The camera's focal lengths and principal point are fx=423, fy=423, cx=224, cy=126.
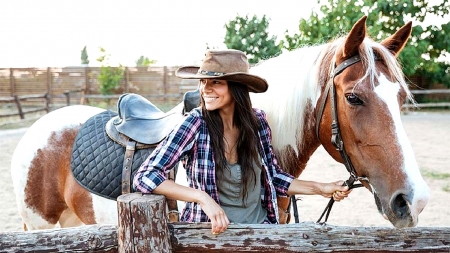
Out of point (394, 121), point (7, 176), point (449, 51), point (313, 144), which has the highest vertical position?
point (449, 51)

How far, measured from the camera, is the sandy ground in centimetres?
529

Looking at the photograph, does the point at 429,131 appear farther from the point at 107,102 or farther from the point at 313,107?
the point at 107,102

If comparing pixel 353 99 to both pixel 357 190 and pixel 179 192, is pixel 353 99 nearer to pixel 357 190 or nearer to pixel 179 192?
pixel 179 192

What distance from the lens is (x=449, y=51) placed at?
65.3ft

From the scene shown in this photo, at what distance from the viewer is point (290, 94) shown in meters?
2.17

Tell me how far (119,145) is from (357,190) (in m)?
5.26

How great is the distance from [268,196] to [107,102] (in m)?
19.2

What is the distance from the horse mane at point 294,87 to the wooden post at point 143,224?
0.87 meters

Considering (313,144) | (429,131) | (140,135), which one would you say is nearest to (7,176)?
(140,135)

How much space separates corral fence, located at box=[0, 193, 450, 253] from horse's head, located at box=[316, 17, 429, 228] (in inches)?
3.7

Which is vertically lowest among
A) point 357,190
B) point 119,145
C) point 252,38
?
point 357,190

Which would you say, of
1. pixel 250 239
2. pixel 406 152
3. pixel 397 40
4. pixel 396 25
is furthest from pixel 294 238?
pixel 396 25

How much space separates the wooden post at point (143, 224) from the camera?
1.54 meters

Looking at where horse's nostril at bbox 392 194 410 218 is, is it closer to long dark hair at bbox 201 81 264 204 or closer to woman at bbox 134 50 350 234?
woman at bbox 134 50 350 234
